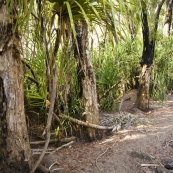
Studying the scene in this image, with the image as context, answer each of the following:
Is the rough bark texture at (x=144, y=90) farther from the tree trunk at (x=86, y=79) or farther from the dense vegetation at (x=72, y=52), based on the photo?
the tree trunk at (x=86, y=79)

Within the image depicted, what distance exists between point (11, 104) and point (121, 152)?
1807 millimetres

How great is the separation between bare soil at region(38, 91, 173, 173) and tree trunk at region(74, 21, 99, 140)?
0.34 meters

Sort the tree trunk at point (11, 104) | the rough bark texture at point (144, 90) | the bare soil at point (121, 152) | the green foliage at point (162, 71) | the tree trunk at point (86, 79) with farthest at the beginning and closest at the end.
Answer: the green foliage at point (162, 71)
the rough bark texture at point (144, 90)
the tree trunk at point (86, 79)
the bare soil at point (121, 152)
the tree trunk at point (11, 104)

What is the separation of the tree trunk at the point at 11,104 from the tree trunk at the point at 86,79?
1416 mm

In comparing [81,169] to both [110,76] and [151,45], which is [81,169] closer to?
[110,76]

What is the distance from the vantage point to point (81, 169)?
316cm

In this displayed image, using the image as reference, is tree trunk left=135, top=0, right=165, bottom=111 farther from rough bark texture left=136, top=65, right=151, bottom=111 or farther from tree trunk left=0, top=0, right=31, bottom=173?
tree trunk left=0, top=0, right=31, bottom=173

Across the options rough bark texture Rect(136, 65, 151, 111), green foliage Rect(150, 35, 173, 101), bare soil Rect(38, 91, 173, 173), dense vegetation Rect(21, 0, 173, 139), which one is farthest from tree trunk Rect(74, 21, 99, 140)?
green foliage Rect(150, 35, 173, 101)

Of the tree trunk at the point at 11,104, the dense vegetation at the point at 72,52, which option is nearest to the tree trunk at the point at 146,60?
the dense vegetation at the point at 72,52

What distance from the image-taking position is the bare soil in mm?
3260

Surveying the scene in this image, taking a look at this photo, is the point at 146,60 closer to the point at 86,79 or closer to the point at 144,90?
the point at 144,90

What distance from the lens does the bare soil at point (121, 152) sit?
10.7 feet

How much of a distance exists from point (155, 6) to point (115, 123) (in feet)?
8.76

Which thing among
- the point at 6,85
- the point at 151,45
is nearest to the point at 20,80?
the point at 6,85
